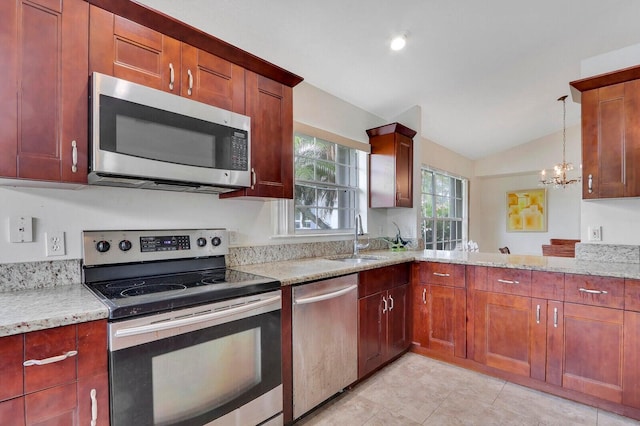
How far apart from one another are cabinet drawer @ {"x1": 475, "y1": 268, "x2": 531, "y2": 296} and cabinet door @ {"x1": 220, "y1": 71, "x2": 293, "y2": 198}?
1.66m

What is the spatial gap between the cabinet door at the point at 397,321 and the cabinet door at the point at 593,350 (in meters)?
1.11

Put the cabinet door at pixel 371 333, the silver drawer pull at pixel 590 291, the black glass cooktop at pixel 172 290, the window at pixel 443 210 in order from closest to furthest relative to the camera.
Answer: the black glass cooktop at pixel 172 290
the silver drawer pull at pixel 590 291
the cabinet door at pixel 371 333
the window at pixel 443 210

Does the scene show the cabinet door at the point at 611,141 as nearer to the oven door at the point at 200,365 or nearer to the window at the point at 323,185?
the window at the point at 323,185

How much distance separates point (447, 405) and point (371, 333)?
0.65 metres

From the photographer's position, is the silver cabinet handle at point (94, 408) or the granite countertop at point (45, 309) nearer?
the granite countertop at point (45, 309)

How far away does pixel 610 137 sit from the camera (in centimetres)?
229

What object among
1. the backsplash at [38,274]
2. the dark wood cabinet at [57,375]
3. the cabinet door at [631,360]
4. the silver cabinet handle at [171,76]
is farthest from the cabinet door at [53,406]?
the cabinet door at [631,360]

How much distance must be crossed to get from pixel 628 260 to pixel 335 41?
2.73 meters

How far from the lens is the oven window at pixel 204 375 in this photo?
1.28m

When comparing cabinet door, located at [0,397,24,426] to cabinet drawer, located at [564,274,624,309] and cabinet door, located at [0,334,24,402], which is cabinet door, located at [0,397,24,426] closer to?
cabinet door, located at [0,334,24,402]

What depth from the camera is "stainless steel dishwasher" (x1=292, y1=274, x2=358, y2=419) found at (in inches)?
72.6

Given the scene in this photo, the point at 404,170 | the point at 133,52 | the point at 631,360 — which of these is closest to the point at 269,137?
the point at 133,52

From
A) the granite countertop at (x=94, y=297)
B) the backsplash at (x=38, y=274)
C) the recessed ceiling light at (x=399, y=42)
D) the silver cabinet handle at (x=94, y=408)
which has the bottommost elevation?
the silver cabinet handle at (x=94, y=408)

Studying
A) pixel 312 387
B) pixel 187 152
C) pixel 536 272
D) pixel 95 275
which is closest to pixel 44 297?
pixel 95 275
